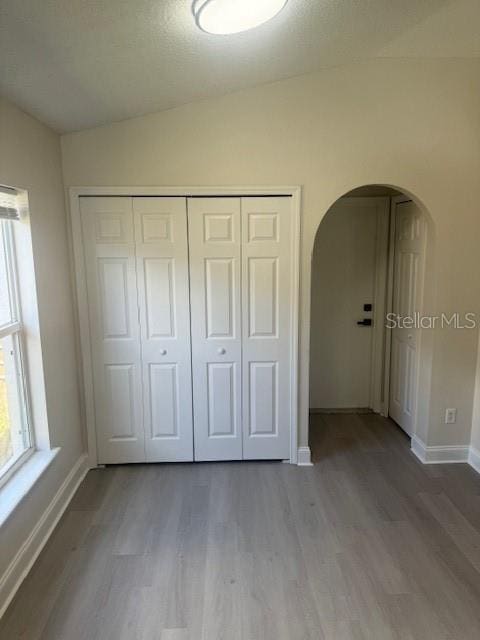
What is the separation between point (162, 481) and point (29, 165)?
2135 millimetres

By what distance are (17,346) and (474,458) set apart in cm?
312

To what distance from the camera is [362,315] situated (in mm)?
3957

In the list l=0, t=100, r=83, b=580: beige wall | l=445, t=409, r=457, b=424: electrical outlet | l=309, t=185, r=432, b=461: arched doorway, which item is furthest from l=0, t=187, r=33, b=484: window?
l=445, t=409, r=457, b=424: electrical outlet

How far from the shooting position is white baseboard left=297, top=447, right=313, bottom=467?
309cm

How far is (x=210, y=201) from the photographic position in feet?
9.22

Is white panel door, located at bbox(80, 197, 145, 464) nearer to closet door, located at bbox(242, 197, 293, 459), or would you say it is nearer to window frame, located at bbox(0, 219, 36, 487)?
window frame, located at bbox(0, 219, 36, 487)

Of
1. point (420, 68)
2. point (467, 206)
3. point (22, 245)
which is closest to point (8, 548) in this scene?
point (22, 245)

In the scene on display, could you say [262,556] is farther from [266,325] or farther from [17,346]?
[17,346]

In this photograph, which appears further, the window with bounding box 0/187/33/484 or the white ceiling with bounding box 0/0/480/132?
the window with bounding box 0/187/33/484

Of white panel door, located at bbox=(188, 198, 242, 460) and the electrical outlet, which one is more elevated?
white panel door, located at bbox=(188, 198, 242, 460)

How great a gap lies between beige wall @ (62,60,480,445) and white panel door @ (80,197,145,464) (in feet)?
0.82

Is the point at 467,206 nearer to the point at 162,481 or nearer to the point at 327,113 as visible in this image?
the point at 327,113

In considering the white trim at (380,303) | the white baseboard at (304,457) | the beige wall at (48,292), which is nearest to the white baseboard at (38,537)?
the beige wall at (48,292)

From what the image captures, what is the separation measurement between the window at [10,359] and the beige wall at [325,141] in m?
0.71
